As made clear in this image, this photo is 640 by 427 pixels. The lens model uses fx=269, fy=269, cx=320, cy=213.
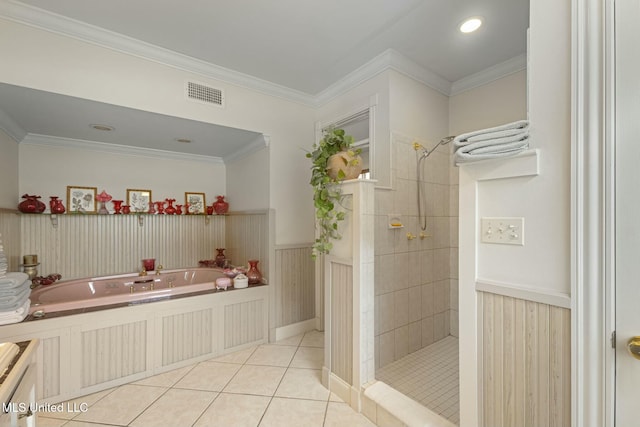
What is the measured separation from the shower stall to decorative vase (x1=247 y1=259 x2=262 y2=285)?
1309 millimetres

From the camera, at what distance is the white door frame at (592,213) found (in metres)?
0.88

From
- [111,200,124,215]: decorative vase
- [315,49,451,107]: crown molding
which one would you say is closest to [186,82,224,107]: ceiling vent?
[315,49,451,107]: crown molding

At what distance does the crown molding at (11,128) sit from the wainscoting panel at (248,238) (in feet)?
7.12

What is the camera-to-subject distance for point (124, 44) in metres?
2.08

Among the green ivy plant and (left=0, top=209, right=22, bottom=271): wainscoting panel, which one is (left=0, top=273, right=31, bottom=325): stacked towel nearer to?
(left=0, top=209, right=22, bottom=271): wainscoting panel

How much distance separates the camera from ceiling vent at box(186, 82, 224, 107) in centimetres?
240

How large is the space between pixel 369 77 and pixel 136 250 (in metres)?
3.34

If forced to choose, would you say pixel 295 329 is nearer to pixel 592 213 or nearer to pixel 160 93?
pixel 160 93

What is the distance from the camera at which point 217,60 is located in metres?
2.39

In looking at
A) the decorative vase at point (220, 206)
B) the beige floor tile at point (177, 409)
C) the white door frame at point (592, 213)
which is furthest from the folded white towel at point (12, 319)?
the white door frame at point (592, 213)

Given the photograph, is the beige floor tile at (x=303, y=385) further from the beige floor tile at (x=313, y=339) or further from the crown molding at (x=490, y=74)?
the crown molding at (x=490, y=74)

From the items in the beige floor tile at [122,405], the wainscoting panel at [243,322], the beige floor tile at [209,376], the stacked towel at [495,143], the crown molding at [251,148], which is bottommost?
the beige floor tile at [209,376]

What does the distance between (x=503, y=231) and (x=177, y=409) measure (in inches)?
89.0

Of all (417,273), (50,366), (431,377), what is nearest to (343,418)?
(431,377)
